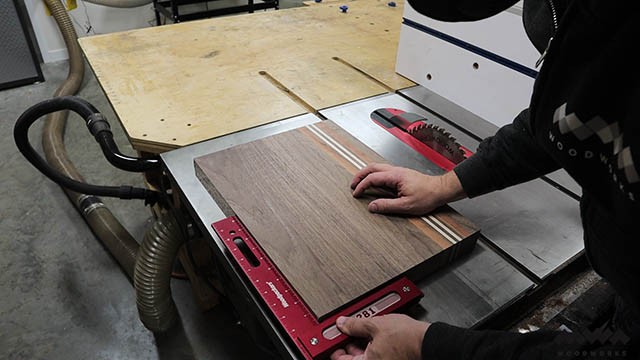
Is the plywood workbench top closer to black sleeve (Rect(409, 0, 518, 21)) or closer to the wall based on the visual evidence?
black sleeve (Rect(409, 0, 518, 21))

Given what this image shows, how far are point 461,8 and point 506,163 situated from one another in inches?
11.4

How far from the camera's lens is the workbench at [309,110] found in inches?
28.8

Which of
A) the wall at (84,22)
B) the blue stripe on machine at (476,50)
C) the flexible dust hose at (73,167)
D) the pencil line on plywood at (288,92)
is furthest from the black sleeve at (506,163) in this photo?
the wall at (84,22)

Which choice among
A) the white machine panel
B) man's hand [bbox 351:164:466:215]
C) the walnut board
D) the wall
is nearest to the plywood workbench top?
the white machine panel

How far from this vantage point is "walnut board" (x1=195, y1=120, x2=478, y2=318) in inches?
26.1

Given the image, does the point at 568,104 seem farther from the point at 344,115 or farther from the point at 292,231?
the point at 344,115

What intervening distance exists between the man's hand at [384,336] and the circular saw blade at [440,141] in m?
0.49

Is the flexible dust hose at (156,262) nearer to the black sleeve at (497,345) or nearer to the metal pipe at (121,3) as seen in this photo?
the black sleeve at (497,345)

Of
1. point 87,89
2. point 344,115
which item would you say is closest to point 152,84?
point 344,115

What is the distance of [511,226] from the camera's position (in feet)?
2.75

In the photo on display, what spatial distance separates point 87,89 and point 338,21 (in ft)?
6.46

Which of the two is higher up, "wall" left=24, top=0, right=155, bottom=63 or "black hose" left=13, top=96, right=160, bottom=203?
"black hose" left=13, top=96, right=160, bottom=203

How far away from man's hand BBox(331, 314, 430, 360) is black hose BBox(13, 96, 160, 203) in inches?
26.5

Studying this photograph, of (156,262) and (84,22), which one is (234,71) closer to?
(156,262)
